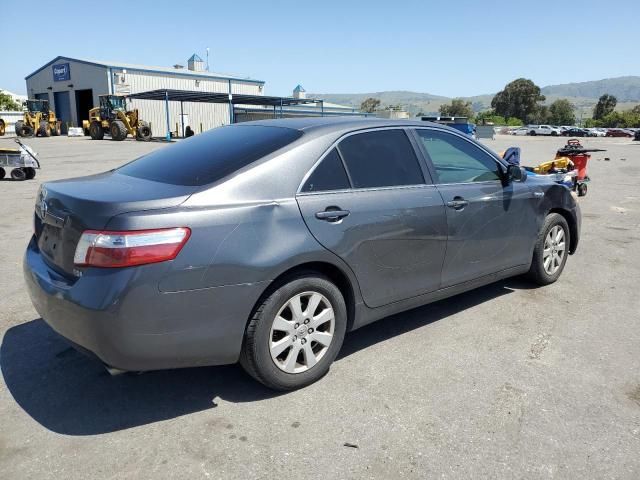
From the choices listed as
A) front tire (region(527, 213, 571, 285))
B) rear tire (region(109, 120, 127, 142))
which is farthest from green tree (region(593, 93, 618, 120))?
front tire (region(527, 213, 571, 285))

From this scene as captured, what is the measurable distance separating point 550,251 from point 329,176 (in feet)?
9.35

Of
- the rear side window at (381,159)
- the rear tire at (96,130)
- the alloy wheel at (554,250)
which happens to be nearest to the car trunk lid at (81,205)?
the rear side window at (381,159)

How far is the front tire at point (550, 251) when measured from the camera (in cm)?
489

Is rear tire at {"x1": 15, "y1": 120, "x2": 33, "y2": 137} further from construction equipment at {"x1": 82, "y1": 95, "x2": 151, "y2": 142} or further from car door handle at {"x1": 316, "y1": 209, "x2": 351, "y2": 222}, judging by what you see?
car door handle at {"x1": 316, "y1": 209, "x2": 351, "y2": 222}

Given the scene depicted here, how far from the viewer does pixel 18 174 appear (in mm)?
12898

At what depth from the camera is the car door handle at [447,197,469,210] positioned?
12.8 ft

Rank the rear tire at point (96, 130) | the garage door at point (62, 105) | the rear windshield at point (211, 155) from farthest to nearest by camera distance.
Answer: the garage door at point (62, 105), the rear tire at point (96, 130), the rear windshield at point (211, 155)

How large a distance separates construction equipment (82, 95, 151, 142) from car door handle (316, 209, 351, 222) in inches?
1274

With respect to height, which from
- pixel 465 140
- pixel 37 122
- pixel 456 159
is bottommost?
pixel 456 159

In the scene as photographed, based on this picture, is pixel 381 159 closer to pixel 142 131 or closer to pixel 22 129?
pixel 142 131

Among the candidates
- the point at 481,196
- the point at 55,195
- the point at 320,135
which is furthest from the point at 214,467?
the point at 481,196

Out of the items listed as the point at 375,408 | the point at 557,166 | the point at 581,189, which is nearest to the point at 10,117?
the point at 557,166

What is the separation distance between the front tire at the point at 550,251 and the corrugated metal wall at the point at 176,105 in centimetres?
4253

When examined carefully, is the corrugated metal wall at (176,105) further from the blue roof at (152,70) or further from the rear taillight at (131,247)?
the rear taillight at (131,247)
